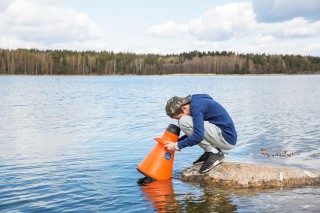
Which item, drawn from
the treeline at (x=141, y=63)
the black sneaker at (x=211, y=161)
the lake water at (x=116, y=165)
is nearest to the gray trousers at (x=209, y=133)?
the black sneaker at (x=211, y=161)

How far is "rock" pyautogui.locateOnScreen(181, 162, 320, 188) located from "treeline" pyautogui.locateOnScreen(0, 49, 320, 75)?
128111 mm

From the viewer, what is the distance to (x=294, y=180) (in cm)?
730

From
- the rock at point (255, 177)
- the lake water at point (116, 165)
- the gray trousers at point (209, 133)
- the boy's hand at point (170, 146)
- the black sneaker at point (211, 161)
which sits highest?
the gray trousers at point (209, 133)

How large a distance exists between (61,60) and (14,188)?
139 meters

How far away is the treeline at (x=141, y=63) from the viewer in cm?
13138

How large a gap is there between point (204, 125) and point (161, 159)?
3.46 feet

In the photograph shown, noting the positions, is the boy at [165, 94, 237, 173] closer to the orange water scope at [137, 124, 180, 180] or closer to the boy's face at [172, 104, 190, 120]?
the boy's face at [172, 104, 190, 120]

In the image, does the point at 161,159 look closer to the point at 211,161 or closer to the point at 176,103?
the point at 211,161

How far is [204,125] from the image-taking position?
715cm

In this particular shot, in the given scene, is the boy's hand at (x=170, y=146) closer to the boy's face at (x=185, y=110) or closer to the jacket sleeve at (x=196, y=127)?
the jacket sleeve at (x=196, y=127)

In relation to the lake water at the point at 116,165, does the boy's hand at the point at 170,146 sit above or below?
above

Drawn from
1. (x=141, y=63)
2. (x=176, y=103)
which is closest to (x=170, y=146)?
(x=176, y=103)

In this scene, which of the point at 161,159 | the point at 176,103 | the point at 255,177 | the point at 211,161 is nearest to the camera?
the point at 176,103

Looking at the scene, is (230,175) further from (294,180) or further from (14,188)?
(14,188)
